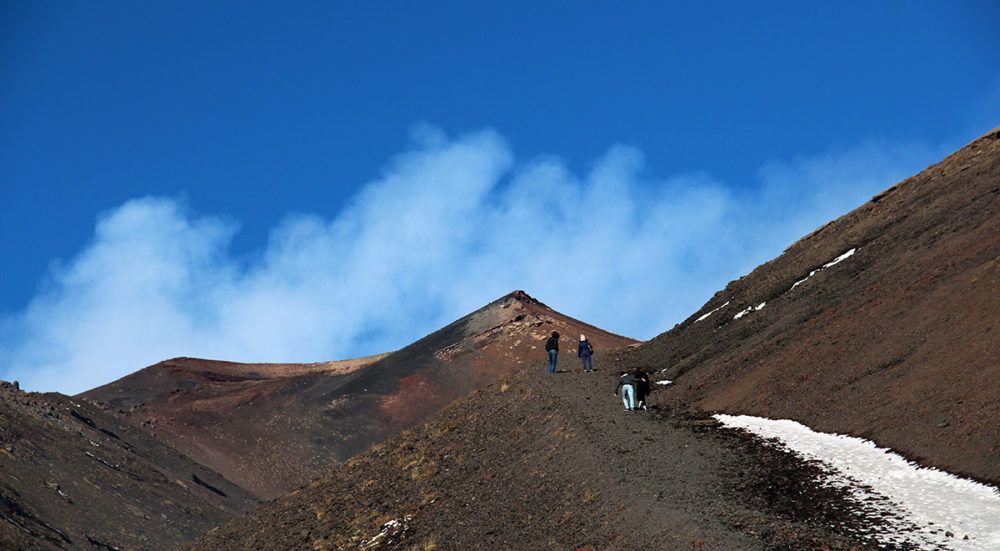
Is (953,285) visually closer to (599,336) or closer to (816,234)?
(816,234)

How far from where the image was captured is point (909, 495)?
17.8m

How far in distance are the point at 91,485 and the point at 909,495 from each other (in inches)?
1457

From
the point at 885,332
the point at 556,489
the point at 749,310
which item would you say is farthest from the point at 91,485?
the point at 885,332

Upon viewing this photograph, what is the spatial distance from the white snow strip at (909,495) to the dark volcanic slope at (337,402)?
140 ft

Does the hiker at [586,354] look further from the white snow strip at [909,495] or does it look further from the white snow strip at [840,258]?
the white snow strip at [909,495]

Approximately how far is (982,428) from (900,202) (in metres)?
21.0

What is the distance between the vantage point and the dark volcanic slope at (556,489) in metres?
17.6

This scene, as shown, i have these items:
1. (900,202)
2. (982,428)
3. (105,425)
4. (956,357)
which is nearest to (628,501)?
(982,428)

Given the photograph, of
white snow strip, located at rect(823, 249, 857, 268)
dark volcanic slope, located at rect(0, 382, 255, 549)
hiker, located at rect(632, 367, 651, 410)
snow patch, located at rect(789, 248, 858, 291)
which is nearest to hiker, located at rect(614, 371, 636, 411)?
hiker, located at rect(632, 367, 651, 410)

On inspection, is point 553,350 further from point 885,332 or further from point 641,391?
point 885,332

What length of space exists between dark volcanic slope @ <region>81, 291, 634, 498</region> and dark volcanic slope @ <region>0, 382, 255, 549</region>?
401cm

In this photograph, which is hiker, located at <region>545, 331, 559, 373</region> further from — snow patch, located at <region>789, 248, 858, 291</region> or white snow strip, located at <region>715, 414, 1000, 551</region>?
white snow strip, located at <region>715, 414, 1000, 551</region>

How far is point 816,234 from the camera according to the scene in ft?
140

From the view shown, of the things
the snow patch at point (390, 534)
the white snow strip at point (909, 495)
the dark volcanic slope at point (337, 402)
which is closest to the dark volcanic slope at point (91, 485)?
the dark volcanic slope at point (337, 402)
